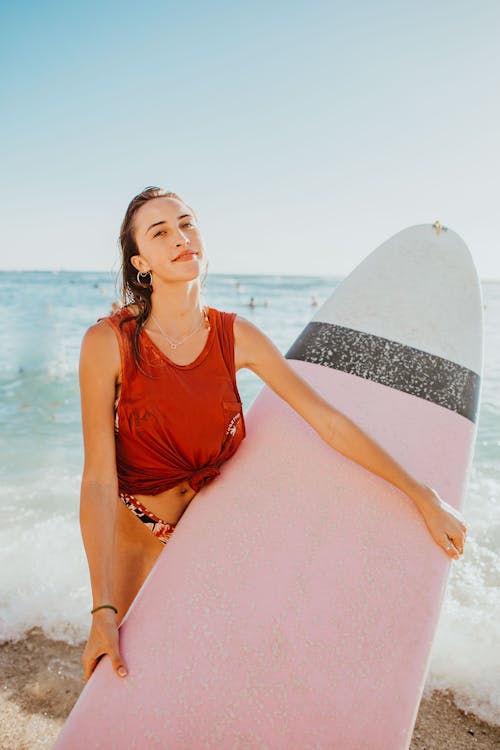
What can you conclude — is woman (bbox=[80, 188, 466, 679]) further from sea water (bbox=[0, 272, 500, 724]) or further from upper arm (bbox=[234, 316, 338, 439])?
sea water (bbox=[0, 272, 500, 724])

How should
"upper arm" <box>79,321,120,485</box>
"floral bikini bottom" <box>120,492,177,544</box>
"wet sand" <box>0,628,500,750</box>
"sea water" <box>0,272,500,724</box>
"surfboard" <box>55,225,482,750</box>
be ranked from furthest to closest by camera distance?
"sea water" <box>0,272,500,724</box> → "wet sand" <box>0,628,500,750</box> → "floral bikini bottom" <box>120,492,177,544</box> → "upper arm" <box>79,321,120,485</box> → "surfboard" <box>55,225,482,750</box>

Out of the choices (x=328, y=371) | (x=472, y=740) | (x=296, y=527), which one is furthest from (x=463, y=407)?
(x=472, y=740)

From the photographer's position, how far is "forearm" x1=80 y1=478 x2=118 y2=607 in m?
1.25

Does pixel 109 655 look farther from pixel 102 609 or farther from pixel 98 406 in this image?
pixel 98 406

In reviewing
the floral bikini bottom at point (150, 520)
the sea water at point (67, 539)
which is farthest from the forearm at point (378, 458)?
the sea water at point (67, 539)

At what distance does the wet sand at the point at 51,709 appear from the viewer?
189cm

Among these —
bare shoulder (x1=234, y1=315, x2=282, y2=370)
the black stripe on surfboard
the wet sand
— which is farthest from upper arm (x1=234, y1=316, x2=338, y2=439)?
the wet sand

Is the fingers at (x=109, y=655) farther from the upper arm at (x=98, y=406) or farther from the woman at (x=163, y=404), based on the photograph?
the upper arm at (x=98, y=406)

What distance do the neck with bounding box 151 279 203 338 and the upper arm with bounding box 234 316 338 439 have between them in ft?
0.43

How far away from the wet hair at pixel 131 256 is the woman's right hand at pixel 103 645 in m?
Answer: 0.74

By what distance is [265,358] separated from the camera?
1.55 m

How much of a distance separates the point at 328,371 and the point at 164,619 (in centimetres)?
104

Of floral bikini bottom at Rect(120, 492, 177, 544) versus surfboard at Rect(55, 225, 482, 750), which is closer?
surfboard at Rect(55, 225, 482, 750)

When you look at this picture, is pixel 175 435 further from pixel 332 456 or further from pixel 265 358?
pixel 332 456
